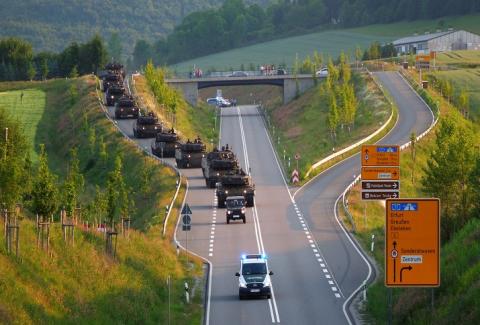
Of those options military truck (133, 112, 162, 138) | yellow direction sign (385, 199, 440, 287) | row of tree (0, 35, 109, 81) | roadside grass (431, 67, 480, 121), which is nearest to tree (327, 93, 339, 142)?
military truck (133, 112, 162, 138)

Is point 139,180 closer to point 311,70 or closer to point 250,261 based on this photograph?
point 250,261

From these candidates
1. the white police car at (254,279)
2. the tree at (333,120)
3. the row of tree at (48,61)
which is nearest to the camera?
the white police car at (254,279)

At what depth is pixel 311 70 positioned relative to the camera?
14512 centimetres

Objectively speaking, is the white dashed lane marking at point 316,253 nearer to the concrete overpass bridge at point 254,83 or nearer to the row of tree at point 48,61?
the concrete overpass bridge at point 254,83

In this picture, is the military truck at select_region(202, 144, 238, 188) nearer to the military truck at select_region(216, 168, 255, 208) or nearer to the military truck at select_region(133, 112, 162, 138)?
the military truck at select_region(216, 168, 255, 208)

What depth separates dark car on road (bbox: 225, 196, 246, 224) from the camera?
203ft

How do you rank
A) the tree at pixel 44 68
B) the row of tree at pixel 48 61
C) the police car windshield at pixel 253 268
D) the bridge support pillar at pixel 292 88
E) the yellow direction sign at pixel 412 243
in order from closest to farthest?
the yellow direction sign at pixel 412 243 < the police car windshield at pixel 253 268 < the bridge support pillar at pixel 292 88 < the tree at pixel 44 68 < the row of tree at pixel 48 61

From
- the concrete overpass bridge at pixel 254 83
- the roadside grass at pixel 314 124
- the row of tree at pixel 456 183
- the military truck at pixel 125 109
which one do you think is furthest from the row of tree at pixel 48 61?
the row of tree at pixel 456 183

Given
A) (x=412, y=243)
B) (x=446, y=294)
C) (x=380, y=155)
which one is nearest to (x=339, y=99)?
(x=380, y=155)

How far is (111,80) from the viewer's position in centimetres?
12656

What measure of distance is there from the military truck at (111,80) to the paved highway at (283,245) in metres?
31.3

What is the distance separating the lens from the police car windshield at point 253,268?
44375mm

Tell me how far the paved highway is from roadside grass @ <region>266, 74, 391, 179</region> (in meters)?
2.99

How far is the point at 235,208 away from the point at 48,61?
107 m
